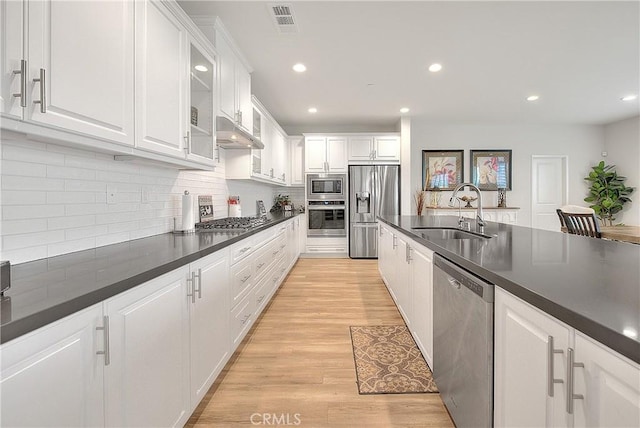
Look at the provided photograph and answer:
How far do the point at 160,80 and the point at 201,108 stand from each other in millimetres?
623

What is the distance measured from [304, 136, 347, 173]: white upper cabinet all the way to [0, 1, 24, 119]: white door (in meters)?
5.13

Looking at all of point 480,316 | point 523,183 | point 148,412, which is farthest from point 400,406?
point 523,183

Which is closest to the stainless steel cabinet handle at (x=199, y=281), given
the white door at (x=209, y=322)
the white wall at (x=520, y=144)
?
the white door at (x=209, y=322)

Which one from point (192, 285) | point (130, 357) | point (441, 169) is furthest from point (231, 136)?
point (441, 169)

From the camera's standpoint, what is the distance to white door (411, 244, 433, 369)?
6.15 feet

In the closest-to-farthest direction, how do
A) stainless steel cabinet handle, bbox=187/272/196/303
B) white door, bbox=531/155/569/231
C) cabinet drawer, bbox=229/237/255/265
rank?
stainless steel cabinet handle, bbox=187/272/196/303
cabinet drawer, bbox=229/237/255/265
white door, bbox=531/155/569/231

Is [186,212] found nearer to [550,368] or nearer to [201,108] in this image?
[201,108]

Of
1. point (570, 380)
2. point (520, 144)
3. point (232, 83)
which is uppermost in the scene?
point (520, 144)

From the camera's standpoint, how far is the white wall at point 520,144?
6.59 m

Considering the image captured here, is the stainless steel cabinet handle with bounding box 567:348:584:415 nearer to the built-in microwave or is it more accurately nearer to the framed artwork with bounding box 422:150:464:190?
the built-in microwave

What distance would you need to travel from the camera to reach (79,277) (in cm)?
106

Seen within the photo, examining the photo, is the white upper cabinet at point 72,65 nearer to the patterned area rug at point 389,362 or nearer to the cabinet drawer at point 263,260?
the cabinet drawer at point 263,260

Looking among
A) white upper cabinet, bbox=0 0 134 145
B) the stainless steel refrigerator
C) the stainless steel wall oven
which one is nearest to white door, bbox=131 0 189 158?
white upper cabinet, bbox=0 0 134 145

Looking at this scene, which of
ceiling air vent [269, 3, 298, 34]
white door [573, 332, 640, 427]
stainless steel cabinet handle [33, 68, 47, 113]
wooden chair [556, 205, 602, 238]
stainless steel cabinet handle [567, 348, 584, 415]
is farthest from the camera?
wooden chair [556, 205, 602, 238]
